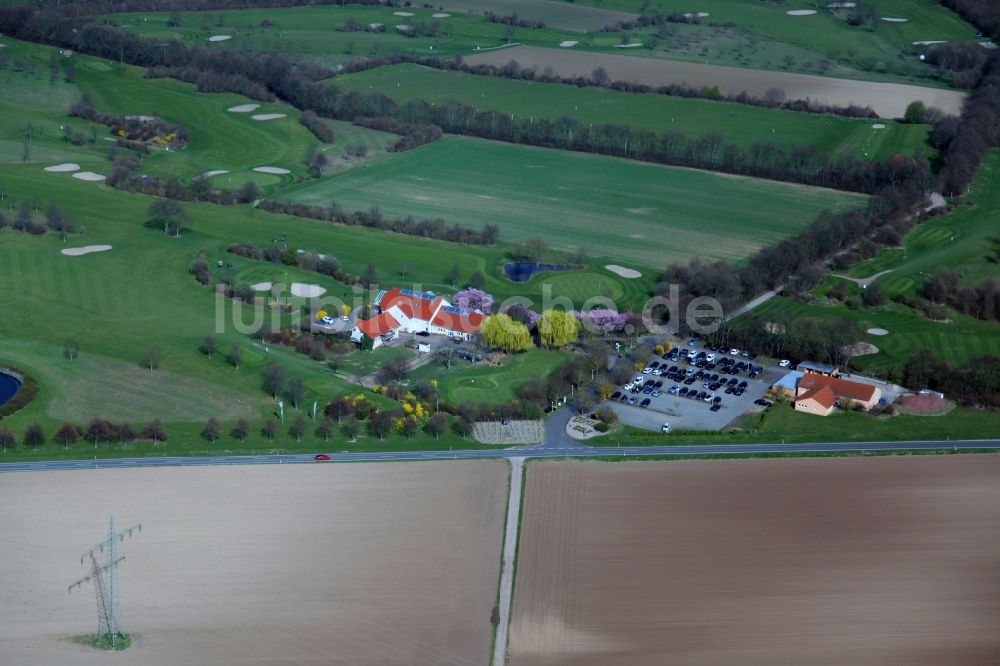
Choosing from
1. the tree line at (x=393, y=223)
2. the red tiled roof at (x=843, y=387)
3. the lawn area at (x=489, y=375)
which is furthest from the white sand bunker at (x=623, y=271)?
the red tiled roof at (x=843, y=387)

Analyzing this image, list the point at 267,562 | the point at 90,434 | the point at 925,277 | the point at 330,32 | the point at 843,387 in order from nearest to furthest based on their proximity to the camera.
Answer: the point at 267,562, the point at 90,434, the point at 843,387, the point at 925,277, the point at 330,32

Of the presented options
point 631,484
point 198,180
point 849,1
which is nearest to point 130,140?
point 198,180

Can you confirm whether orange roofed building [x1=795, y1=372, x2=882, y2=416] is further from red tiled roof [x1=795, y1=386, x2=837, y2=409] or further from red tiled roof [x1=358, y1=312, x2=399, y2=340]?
red tiled roof [x1=358, y1=312, x2=399, y2=340]

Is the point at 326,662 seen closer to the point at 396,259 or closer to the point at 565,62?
the point at 396,259

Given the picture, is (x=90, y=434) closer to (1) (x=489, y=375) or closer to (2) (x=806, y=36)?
(1) (x=489, y=375)

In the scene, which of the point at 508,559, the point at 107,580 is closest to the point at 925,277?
the point at 508,559

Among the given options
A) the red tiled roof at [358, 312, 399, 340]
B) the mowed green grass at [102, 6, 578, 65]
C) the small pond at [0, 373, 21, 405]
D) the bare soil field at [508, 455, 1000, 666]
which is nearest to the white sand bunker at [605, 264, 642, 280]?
the red tiled roof at [358, 312, 399, 340]

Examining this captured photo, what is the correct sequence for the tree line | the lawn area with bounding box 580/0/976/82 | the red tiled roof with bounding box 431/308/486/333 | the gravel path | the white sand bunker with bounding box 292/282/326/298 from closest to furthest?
the gravel path
the red tiled roof with bounding box 431/308/486/333
the white sand bunker with bounding box 292/282/326/298
the tree line
the lawn area with bounding box 580/0/976/82
